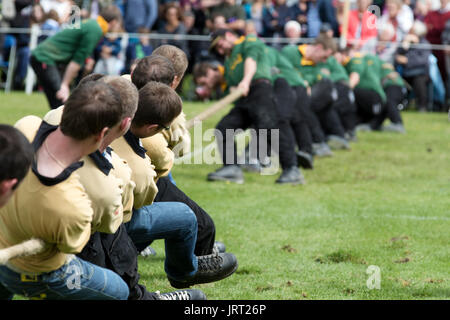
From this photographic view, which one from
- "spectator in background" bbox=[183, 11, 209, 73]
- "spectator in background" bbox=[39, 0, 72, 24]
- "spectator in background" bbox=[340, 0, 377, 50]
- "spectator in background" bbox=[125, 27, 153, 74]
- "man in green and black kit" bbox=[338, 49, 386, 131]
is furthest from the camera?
"spectator in background" bbox=[183, 11, 209, 73]

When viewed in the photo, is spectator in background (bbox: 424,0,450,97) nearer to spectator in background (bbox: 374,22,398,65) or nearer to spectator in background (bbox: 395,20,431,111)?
spectator in background (bbox: 395,20,431,111)

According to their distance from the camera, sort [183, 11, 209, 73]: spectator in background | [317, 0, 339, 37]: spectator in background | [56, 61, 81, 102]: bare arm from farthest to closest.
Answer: [317, 0, 339, 37]: spectator in background → [183, 11, 209, 73]: spectator in background → [56, 61, 81, 102]: bare arm

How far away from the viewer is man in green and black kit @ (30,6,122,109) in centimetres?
1041

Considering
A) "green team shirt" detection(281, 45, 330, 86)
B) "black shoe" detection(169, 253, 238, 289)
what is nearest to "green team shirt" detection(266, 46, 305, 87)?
"green team shirt" detection(281, 45, 330, 86)

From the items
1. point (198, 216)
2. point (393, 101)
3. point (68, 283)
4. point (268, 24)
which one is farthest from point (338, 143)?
point (68, 283)

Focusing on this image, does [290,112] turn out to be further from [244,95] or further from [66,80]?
[66,80]

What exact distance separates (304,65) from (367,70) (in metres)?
3.07

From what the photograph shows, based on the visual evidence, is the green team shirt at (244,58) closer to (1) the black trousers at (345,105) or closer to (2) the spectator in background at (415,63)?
(1) the black trousers at (345,105)

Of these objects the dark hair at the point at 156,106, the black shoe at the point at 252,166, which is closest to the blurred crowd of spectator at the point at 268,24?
the black shoe at the point at 252,166

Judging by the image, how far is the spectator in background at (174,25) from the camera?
18.2 meters

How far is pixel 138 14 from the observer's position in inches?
725

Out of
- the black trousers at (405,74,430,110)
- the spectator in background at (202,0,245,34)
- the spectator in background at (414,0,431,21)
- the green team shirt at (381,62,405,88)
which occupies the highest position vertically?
the spectator in background at (414,0,431,21)

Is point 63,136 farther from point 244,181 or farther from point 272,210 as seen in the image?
point 244,181

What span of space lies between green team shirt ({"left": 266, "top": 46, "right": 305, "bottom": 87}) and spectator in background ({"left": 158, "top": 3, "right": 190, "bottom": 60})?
6978 millimetres
